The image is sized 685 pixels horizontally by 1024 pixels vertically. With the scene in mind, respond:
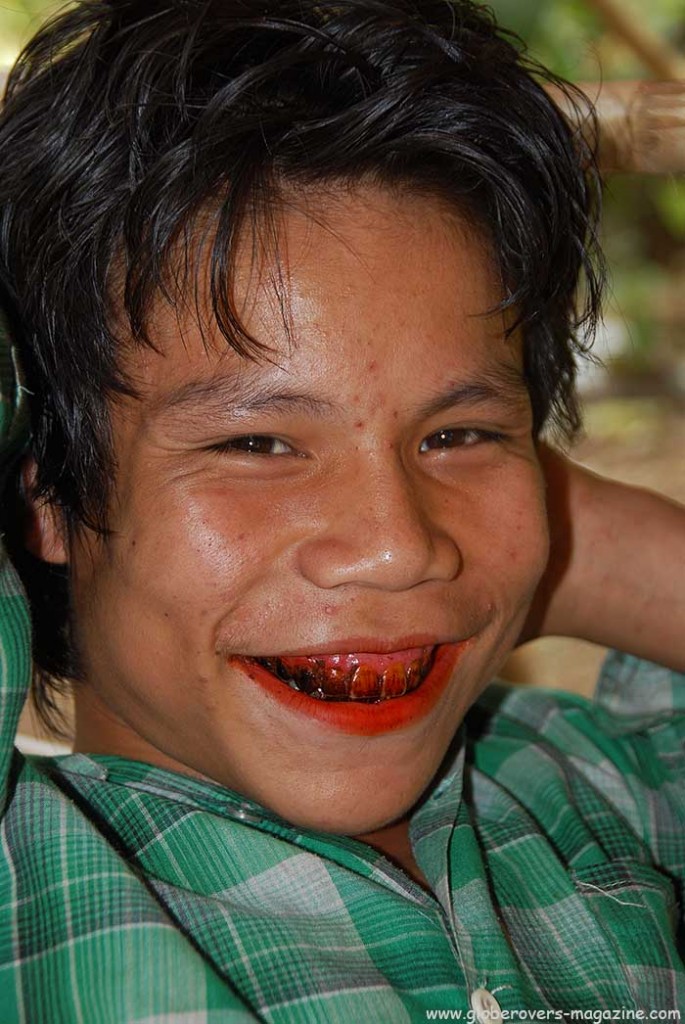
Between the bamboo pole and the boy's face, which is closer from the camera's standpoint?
the boy's face

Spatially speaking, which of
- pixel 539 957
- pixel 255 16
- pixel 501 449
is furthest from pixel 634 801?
pixel 255 16

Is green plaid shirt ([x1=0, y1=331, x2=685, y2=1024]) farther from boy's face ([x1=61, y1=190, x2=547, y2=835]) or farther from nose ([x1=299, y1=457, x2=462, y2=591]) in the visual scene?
nose ([x1=299, y1=457, x2=462, y2=591])

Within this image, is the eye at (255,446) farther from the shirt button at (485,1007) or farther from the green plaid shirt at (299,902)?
the shirt button at (485,1007)

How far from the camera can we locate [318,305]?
3.03ft

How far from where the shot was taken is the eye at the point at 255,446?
96 centimetres

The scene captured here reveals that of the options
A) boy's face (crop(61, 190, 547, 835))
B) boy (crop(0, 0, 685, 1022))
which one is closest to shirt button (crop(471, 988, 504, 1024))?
boy (crop(0, 0, 685, 1022))

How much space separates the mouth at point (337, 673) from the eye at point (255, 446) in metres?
0.17

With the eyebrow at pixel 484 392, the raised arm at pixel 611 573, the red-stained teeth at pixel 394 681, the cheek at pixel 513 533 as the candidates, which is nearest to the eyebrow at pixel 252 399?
the eyebrow at pixel 484 392

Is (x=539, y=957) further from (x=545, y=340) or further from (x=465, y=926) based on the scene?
(x=545, y=340)

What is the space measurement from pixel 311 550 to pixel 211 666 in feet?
0.43

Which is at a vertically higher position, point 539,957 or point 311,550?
point 311,550

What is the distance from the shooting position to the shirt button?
93 centimetres

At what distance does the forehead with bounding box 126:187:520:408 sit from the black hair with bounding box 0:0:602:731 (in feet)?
0.05

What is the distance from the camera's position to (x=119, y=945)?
2.79 ft
